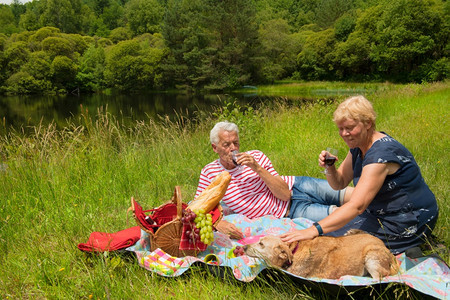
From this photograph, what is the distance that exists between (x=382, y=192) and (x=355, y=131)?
0.55 m

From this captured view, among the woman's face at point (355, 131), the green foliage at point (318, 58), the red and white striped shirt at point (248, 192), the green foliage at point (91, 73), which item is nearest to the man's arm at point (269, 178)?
the red and white striped shirt at point (248, 192)

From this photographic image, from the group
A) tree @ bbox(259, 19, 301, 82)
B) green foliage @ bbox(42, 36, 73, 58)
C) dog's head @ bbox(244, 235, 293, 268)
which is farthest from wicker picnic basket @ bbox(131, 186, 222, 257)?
green foliage @ bbox(42, 36, 73, 58)

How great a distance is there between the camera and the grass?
107 inches

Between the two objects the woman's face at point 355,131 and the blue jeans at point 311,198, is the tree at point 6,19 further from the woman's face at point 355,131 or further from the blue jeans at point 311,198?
the woman's face at point 355,131

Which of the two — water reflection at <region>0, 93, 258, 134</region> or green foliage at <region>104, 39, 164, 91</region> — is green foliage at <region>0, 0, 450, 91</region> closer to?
green foliage at <region>104, 39, 164, 91</region>

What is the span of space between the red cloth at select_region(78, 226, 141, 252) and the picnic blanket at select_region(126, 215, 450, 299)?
0.08m

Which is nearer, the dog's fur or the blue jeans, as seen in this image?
the dog's fur

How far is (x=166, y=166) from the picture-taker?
6.48 m

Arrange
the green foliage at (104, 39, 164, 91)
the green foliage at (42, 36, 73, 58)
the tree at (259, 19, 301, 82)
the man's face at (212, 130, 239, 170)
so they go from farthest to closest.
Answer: the green foliage at (42, 36, 73, 58)
the green foliage at (104, 39, 164, 91)
the tree at (259, 19, 301, 82)
the man's face at (212, 130, 239, 170)

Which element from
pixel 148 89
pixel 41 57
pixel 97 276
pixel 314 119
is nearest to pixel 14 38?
pixel 41 57

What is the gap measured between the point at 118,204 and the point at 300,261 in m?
2.88

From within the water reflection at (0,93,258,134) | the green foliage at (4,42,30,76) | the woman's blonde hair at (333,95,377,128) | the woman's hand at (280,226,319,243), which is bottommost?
the water reflection at (0,93,258,134)

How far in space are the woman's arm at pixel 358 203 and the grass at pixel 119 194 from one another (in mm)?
352

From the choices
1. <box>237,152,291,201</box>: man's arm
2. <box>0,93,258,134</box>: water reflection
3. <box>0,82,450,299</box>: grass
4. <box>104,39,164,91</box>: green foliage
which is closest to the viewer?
<box>0,82,450,299</box>: grass
